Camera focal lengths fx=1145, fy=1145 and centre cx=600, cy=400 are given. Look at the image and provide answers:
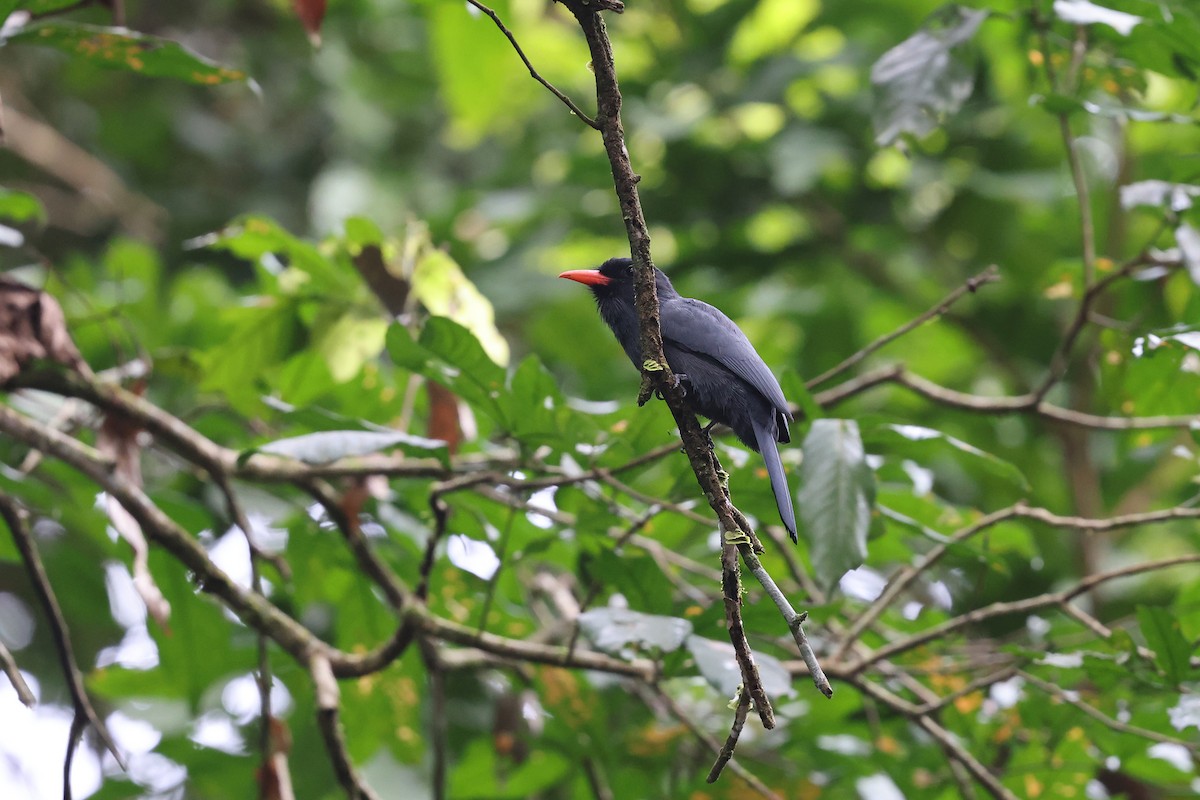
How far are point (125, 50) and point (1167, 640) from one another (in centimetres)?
293

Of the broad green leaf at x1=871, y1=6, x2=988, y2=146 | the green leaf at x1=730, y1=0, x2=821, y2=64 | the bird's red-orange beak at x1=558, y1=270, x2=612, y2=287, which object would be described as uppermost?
the broad green leaf at x1=871, y1=6, x2=988, y2=146

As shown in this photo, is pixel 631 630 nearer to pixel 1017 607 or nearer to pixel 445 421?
pixel 445 421

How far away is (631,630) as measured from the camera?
2467 millimetres

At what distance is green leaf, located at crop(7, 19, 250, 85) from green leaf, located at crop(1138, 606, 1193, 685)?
2600 mm

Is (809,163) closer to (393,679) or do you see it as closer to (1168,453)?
(1168,453)

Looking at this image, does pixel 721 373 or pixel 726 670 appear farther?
pixel 721 373

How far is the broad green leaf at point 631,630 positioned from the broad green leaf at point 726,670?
5 centimetres

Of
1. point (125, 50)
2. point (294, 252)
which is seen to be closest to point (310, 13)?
point (125, 50)

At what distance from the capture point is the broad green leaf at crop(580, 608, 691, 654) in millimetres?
2418

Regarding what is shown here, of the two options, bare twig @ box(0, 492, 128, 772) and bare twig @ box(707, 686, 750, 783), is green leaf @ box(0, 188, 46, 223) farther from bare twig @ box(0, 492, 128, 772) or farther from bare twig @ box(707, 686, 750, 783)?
bare twig @ box(707, 686, 750, 783)

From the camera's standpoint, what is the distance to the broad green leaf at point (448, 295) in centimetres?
344

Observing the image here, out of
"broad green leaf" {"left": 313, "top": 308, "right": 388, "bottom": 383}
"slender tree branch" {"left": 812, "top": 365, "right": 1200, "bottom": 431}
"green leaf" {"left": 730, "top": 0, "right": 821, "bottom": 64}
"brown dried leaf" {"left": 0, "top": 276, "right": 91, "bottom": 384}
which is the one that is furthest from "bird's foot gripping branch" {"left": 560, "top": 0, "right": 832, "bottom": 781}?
"green leaf" {"left": 730, "top": 0, "right": 821, "bottom": 64}

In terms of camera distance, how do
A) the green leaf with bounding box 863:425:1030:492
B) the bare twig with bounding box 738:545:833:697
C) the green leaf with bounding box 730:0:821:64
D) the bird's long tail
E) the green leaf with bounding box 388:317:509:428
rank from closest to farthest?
the bare twig with bounding box 738:545:833:697
the bird's long tail
the green leaf with bounding box 388:317:509:428
the green leaf with bounding box 863:425:1030:492
the green leaf with bounding box 730:0:821:64

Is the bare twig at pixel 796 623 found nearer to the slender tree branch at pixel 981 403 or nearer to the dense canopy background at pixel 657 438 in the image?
the dense canopy background at pixel 657 438
